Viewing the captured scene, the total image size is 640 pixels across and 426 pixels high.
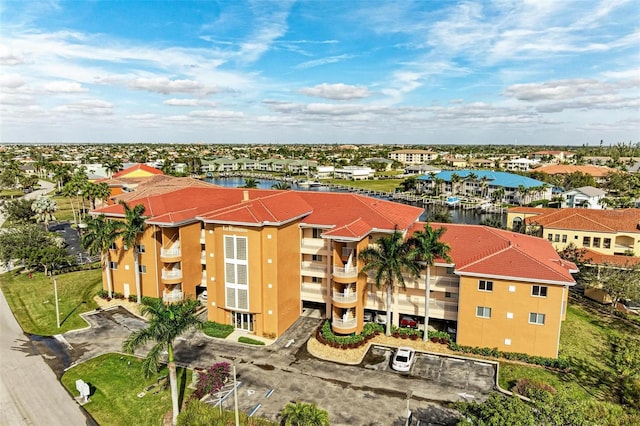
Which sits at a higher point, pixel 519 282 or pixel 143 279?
pixel 519 282

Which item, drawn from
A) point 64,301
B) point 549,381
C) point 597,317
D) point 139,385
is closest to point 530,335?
point 549,381

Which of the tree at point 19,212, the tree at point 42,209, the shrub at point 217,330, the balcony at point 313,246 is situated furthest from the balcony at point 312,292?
the tree at point 42,209

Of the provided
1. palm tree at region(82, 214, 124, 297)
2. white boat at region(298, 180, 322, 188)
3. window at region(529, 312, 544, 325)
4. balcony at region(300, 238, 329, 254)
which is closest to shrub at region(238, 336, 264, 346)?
balcony at region(300, 238, 329, 254)

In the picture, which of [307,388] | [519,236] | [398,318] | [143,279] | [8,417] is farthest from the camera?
[143,279]

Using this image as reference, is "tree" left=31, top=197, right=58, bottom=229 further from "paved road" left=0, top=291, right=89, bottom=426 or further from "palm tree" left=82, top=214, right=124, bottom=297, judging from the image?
"paved road" left=0, top=291, right=89, bottom=426

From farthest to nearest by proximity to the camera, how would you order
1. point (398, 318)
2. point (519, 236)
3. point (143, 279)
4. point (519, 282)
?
1. point (143, 279)
2. point (519, 236)
3. point (398, 318)
4. point (519, 282)

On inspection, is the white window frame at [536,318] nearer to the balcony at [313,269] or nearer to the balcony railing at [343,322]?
the balcony railing at [343,322]

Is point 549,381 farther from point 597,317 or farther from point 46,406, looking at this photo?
point 46,406
